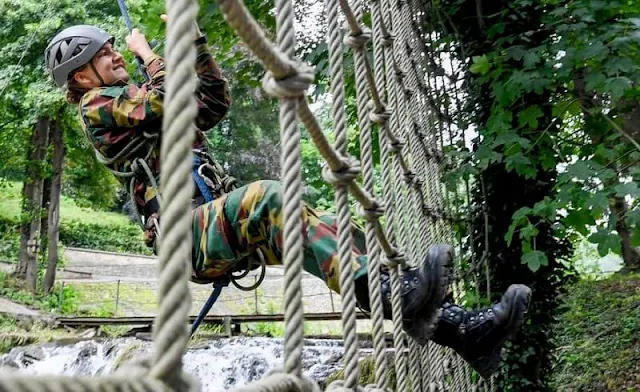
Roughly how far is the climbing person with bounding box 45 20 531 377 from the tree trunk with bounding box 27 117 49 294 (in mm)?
9011

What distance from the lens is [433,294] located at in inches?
54.0

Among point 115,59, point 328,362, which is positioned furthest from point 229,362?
point 115,59

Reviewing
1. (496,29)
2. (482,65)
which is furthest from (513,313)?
(496,29)

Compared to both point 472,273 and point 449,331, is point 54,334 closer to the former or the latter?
point 472,273

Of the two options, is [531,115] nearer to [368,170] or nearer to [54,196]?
[368,170]

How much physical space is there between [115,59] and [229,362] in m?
4.59

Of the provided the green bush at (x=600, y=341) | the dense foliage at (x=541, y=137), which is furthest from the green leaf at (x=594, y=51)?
the green bush at (x=600, y=341)

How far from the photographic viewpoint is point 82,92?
5.82ft

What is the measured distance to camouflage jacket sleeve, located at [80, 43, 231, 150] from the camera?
1562mm

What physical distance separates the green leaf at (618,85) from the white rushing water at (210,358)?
3746mm

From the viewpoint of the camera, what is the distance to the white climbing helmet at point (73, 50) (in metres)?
1.72

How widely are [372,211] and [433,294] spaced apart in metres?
0.24

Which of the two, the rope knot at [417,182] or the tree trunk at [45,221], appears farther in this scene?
the tree trunk at [45,221]

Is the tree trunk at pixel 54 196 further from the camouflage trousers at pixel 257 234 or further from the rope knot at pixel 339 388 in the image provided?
the rope knot at pixel 339 388
